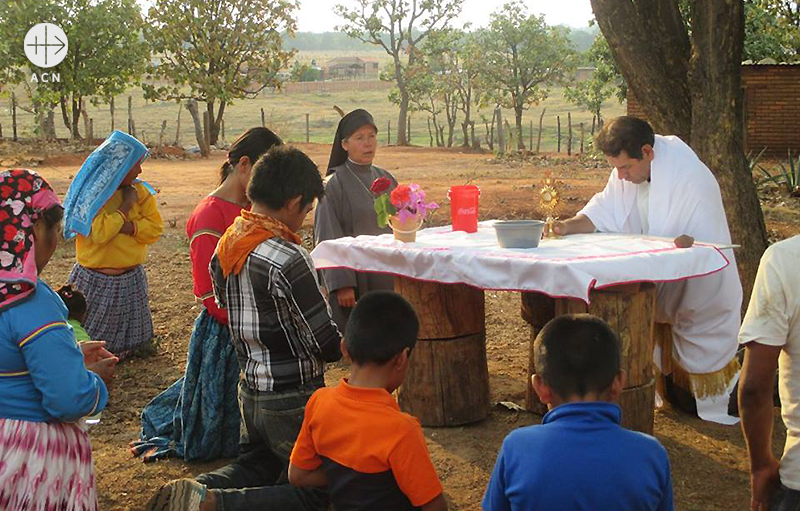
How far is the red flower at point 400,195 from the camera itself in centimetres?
478

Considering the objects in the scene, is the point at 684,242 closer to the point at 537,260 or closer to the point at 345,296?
the point at 537,260

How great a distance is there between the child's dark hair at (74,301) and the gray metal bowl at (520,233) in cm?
208

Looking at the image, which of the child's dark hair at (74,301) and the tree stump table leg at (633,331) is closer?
the tree stump table leg at (633,331)

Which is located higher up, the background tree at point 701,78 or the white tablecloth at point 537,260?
the background tree at point 701,78

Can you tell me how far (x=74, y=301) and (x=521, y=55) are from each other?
31471 mm

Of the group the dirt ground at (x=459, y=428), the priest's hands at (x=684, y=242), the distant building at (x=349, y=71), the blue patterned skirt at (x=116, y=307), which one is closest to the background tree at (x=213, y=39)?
the dirt ground at (x=459, y=428)

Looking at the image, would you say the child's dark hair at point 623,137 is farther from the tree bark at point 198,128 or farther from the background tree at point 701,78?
the tree bark at point 198,128

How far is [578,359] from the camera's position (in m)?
2.35

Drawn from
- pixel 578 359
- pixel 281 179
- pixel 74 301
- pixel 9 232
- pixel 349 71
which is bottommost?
pixel 74 301

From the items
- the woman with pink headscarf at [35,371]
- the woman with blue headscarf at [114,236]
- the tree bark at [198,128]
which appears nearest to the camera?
the woman with pink headscarf at [35,371]

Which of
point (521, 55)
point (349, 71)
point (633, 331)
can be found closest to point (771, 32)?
point (521, 55)

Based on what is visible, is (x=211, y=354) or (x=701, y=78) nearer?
(x=211, y=354)

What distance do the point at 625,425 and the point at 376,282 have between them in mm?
1948

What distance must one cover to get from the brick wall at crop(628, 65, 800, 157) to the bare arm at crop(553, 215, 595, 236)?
1667cm
